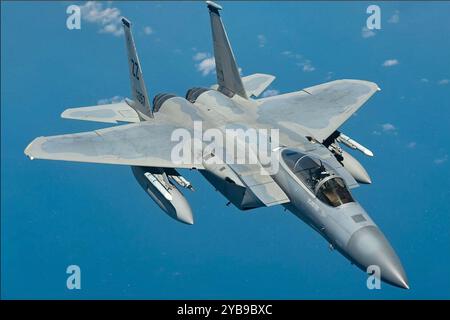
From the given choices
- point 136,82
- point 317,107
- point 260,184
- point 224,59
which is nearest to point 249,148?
point 260,184

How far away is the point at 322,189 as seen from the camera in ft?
53.4

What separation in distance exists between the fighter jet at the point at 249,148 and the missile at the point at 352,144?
0.05m

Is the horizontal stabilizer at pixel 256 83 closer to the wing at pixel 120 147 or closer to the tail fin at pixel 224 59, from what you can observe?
the tail fin at pixel 224 59

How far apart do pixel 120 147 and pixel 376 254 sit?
9.52m

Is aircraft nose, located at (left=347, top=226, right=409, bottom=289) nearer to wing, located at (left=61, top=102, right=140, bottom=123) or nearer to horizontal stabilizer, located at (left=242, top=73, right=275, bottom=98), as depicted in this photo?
horizontal stabilizer, located at (left=242, top=73, right=275, bottom=98)

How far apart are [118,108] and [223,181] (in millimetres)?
7361

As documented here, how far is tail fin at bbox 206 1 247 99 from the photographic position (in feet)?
72.4

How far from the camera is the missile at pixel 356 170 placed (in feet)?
65.9

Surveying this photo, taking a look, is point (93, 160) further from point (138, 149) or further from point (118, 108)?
point (118, 108)

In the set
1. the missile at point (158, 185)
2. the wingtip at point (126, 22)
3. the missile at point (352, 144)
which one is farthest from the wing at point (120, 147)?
the missile at point (352, 144)

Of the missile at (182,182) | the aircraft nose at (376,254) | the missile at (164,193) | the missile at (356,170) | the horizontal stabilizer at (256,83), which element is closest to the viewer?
the aircraft nose at (376,254)

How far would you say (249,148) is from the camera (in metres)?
19.0

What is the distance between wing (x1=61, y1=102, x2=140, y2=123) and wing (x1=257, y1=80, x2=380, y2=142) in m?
5.25

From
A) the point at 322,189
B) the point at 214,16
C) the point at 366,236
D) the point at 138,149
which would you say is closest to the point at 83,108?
the point at 138,149
